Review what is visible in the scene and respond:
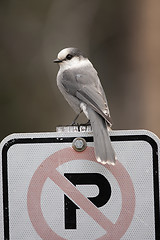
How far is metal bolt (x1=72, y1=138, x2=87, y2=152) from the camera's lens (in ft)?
8.12

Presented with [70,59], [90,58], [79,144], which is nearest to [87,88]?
[70,59]

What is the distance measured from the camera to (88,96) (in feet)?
10.8

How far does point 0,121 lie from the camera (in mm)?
8680

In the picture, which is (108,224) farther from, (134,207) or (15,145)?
(15,145)

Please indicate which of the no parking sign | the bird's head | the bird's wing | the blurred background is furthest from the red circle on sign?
the blurred background

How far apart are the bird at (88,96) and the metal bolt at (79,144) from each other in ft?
0.14

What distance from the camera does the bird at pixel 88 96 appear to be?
2.46m

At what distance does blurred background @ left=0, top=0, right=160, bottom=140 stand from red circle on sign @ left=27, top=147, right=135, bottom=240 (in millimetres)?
4667

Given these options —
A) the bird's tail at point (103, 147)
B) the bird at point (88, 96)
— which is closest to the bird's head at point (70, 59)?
the bird at point (88, 96)

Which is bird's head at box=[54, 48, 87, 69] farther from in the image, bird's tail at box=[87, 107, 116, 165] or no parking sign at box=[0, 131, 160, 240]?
no parking sign at box=[0, 131, 160, 240]

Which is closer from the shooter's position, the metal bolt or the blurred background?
the metal bolt

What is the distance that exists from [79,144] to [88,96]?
33.5 inches

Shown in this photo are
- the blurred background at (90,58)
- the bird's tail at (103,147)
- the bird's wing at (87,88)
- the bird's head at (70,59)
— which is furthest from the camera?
the blurred background at (90,58)

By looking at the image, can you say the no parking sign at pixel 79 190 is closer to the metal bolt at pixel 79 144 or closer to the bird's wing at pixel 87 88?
the metal bolt at pixel 79 144
